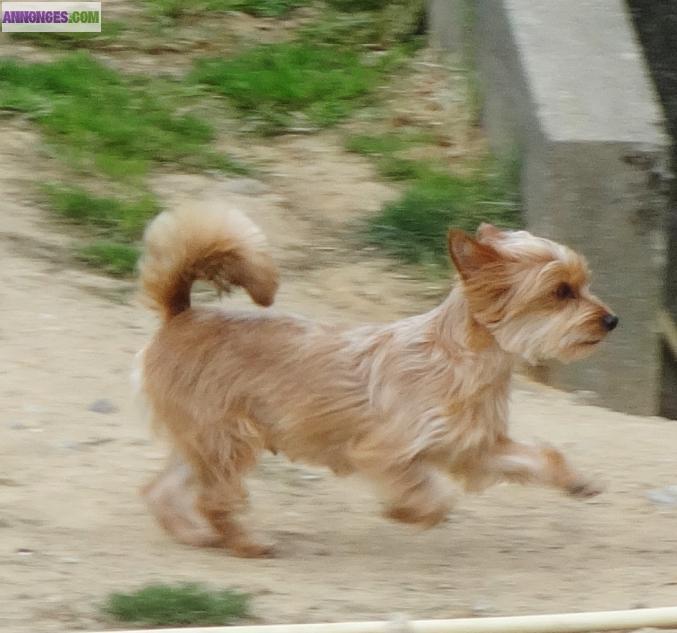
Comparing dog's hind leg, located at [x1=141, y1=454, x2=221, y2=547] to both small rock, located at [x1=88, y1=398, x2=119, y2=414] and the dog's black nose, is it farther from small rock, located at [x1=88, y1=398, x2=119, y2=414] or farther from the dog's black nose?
the dog's black nose

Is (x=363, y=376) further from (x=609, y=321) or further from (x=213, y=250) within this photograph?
(x=609, y=321)

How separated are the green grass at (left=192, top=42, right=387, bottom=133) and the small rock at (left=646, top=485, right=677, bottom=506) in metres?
4.46

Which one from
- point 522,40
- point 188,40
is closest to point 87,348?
point 522,40

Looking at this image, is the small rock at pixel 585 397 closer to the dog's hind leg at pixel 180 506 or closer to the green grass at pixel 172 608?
the dog's hind leg at pixel 180 506

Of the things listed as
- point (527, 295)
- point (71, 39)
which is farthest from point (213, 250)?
point (71, 39)

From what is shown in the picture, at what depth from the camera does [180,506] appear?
5.20m

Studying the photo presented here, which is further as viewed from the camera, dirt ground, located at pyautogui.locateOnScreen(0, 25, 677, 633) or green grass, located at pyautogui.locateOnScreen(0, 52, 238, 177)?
green grass, located at pyautogui.locateOnScreen(0, 52, 238, 177)

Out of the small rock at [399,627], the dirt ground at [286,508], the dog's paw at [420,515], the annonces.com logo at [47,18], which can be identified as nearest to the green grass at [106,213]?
the dirt ground at [286,508]

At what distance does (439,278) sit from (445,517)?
10.2 feet

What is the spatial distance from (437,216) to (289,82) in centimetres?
201

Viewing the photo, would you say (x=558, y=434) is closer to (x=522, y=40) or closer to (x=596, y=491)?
(x=596, y=491)

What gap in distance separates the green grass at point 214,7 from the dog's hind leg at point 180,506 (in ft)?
20.7

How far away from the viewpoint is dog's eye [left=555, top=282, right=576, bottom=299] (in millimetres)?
5074

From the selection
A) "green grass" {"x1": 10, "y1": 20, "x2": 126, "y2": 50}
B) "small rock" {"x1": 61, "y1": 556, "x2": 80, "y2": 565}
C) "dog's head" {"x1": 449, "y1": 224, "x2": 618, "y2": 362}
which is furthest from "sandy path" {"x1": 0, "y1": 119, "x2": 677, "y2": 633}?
"green grass" {"x1": 10, "y1": 20, "x2": 126, "y2": 50}
